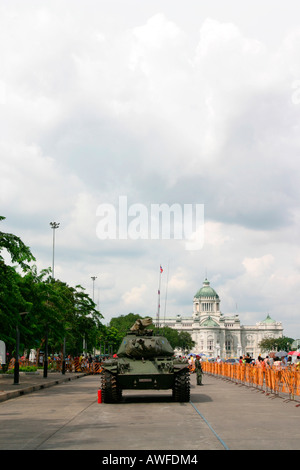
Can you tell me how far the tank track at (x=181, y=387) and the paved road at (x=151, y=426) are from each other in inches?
14.9

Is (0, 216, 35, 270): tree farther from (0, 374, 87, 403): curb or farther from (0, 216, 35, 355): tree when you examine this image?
(0, 374, 87, 403): curb

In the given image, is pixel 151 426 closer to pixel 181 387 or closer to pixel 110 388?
pixel 110 388

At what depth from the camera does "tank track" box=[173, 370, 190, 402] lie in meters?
19.3

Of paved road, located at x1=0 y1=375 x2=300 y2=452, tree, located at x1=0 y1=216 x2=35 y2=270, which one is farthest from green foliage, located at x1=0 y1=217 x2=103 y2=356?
paved road, located at x1=0 y1=375 x2=300 y2=452

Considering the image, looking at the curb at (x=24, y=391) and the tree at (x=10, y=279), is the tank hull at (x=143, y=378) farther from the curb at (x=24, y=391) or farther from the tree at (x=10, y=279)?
the tree at (x=10, y=279)

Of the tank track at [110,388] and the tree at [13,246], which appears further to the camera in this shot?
the tree at [13,246]

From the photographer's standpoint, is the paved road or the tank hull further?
the tank hull

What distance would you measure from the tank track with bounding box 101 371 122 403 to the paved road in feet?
1.60

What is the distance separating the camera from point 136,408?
1711cm

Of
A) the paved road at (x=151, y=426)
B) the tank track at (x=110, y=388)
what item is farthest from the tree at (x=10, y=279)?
the tank track at (x=110, y=388)

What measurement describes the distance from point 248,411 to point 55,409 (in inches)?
214

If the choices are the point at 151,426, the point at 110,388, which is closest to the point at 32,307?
the point at 110,388

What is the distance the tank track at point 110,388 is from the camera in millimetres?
18750
